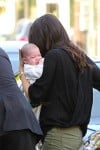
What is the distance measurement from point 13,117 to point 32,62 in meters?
0.52

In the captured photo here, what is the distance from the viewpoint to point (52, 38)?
4.21m

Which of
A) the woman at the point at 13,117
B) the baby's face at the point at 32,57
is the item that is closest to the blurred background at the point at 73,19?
the baby's face at the point at 32,57

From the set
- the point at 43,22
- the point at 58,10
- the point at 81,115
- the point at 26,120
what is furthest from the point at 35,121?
the point at 58,10

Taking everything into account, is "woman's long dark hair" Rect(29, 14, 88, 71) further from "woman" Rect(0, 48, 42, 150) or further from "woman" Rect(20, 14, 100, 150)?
"woman" Rect(0, 48, 42, 150)

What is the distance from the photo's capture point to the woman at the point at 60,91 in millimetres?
4129

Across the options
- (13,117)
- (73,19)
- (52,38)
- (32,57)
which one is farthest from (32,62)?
(73,19)

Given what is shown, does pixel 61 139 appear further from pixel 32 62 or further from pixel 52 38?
pixel 52 38

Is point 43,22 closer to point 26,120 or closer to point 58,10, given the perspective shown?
point 26,120

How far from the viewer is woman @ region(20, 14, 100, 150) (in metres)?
4.13

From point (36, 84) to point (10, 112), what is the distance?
353 mm

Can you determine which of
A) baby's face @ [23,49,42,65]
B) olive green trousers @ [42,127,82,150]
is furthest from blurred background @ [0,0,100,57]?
olive green trousers @ [42,127,82,150]

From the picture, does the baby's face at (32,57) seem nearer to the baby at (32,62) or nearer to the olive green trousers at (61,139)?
the baby at (32,62)

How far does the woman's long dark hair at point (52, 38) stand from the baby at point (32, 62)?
0.05 meters

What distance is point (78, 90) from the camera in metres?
4.15
